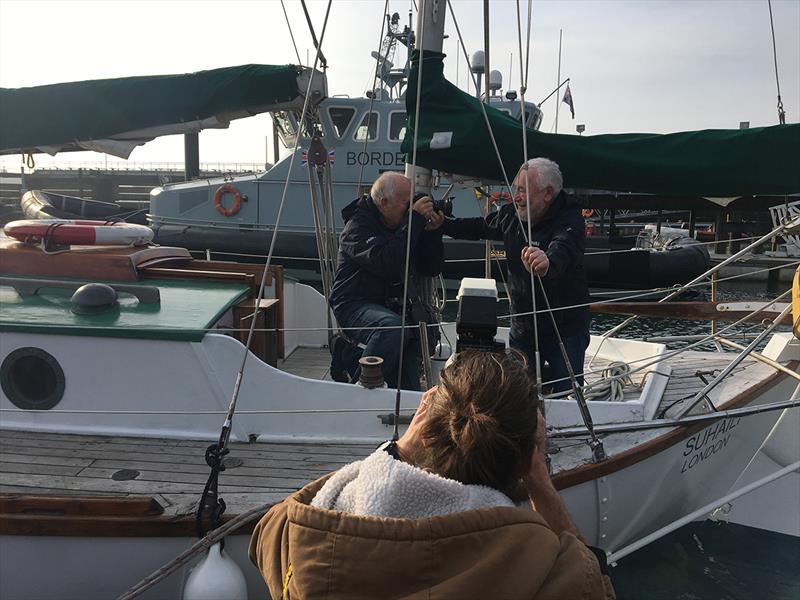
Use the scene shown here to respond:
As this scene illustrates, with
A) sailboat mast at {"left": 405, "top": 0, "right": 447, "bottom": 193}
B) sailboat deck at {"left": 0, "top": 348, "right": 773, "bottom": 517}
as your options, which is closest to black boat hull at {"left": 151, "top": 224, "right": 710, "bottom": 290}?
sailboat mast at {"left": 405, "top": 0, "right": 447, "bottom": 193}

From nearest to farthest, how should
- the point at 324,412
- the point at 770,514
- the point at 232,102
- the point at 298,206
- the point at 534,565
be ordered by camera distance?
the point at 534,565 < the point at 324,412 < the point at 232,102 < the point at 770,514 < the point at 298,206

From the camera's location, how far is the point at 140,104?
13.7 ft

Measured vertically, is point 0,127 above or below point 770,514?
above

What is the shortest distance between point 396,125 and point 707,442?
37.8ft

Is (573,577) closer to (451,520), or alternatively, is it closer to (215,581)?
(451,520)

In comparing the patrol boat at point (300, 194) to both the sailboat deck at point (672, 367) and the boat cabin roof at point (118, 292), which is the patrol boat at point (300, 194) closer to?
the sailboat deck at point (672, 367)

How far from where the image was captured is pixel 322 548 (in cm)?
109

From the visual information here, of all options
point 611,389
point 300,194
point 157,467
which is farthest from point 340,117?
point 157,467

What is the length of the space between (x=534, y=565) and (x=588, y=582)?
129mm

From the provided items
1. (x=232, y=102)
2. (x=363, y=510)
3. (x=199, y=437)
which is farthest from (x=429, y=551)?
(x=232, y=102)

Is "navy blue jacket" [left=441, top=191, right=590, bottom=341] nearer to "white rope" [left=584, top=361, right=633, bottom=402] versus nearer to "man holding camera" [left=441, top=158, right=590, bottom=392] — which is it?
"man holding camera" [left=441, top=158, right=590, bottom=392]

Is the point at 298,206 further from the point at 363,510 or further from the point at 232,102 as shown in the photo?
the point at 363,510

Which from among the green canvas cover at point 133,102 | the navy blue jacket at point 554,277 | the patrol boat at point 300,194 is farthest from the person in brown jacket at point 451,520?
the patrol boat at point 300,194

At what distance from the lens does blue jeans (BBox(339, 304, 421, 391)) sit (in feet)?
11.2
